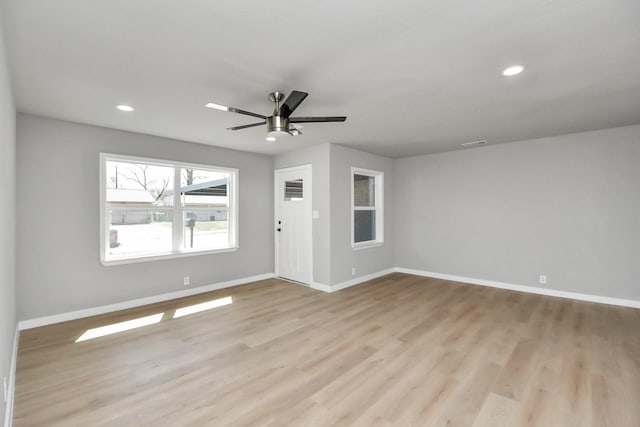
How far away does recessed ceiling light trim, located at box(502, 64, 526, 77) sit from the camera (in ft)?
7.50

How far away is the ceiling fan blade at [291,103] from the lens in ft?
7.66

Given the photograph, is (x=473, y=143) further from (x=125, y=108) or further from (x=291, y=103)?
(x=125, y=108)

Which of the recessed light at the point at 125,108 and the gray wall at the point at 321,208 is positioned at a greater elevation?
the recessed light at the point at 125,108

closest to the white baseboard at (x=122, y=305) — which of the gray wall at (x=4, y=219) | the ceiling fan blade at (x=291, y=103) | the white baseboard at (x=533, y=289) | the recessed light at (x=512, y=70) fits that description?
the gray wall at (x=4, y=219)

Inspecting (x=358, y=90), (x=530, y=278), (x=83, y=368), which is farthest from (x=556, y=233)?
(x=83, y=368)

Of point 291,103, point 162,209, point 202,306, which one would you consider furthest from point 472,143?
point 162,209

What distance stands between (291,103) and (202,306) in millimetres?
3121

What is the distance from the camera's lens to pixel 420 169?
604 cm

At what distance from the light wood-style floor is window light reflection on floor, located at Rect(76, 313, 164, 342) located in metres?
0.12

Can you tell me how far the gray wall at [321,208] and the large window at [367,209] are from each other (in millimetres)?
708

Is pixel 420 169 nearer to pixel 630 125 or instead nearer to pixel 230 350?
pixel 630 125

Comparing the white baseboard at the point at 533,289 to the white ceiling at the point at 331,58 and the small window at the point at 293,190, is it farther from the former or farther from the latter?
the small window at the point at 293,190

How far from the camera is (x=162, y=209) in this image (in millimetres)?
4461

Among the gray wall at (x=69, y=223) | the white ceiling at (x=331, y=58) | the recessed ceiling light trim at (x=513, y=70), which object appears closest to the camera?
the white ceiling at (x=331, y=58)
